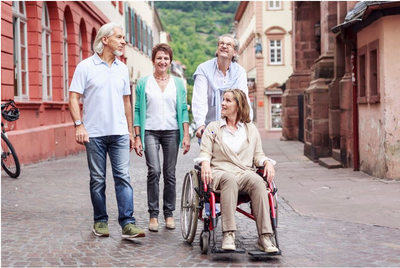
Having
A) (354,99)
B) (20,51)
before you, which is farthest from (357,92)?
(20,51)

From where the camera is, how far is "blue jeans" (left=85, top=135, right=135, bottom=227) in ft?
22.1

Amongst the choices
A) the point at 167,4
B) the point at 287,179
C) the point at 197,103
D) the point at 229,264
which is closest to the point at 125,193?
the point at 197,103

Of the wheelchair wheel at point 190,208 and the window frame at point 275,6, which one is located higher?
the window frame at point 275,6

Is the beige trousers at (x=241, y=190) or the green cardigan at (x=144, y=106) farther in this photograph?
the green cardigan at (x=144, y=106)

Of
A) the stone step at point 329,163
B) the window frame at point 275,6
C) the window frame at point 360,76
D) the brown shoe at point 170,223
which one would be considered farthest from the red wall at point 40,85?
the window frame at point 275,6

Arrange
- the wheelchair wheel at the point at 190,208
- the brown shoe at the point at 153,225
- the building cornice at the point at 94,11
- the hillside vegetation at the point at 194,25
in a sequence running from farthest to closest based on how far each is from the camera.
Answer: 1. the hillside vegetation at the point at 194,25
2. the building cornice at the point at 94,11
3. the brown shoe at the point at 153,225
4. the wheelchair wheel at the point at 190,208

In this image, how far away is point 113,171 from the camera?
680cm

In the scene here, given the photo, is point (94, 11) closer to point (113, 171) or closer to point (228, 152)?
point (113, 171)

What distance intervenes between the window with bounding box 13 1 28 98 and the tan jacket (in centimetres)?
1110

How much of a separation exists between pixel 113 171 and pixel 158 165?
0.57 m

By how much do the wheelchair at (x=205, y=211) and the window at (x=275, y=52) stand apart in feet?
150

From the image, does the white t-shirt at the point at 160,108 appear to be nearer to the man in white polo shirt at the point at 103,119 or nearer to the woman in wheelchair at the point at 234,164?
the man in white polo shirt at the point at 103,119

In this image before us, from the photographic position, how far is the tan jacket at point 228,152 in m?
6.17

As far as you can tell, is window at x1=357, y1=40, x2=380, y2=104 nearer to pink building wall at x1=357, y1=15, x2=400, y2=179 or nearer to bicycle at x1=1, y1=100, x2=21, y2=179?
pink building wall at x1=357, y1=15, x2=400, y2=179
